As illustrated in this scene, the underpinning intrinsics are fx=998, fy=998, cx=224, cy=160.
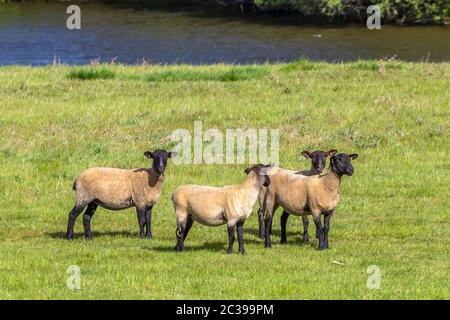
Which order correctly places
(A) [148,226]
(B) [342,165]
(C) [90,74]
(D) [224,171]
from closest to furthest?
(B) [342,165], (A) [148,226], (D) [224,171], (C) [90,74]

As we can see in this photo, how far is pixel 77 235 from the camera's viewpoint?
1894cm

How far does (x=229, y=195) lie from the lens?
54.1 feet

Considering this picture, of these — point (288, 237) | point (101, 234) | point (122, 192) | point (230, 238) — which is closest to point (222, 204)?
point (230, 238)

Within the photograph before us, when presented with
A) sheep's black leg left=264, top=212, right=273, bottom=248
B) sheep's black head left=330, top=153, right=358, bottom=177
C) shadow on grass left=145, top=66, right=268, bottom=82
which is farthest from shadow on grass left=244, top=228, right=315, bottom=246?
shadow on grass left=145, top=66, right=268, bottom=82

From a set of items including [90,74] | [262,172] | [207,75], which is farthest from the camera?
[207,75]

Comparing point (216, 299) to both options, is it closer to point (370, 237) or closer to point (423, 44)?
point (370, 237)

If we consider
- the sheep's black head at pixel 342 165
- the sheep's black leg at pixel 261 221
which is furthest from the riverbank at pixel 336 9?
the sheep's black head at pixel 342 165

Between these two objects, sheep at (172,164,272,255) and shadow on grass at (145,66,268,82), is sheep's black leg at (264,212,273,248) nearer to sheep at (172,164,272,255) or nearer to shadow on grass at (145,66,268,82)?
sheep at (172,164,272,255)

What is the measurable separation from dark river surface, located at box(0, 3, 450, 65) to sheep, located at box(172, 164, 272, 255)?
1401 inches

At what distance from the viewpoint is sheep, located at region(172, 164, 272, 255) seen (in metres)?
16.5

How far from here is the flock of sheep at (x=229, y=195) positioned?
54.2 feet

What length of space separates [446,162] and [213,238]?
8.68 m

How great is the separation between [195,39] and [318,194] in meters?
47.9

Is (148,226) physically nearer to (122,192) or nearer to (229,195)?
(122,192)
